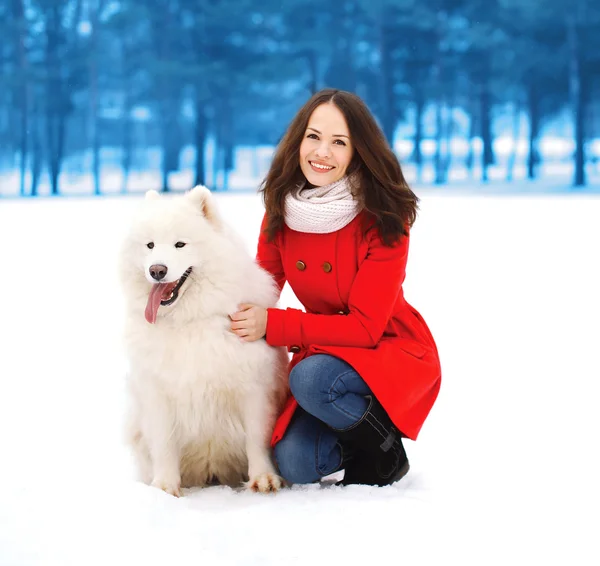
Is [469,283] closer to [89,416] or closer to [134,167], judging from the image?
[89,416]

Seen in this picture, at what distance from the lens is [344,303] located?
2441mm

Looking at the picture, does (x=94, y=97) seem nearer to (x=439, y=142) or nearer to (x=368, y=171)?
(x=439, y=142)

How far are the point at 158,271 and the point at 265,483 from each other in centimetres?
79

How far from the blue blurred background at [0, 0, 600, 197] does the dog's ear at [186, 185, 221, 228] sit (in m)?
9.18

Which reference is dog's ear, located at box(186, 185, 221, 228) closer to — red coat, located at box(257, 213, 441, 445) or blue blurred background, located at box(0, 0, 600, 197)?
red coat, located at box(257, 213, 441, 445)

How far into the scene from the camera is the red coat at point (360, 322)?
231 centimetres

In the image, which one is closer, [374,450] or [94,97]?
[374,450]

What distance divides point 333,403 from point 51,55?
1095cm

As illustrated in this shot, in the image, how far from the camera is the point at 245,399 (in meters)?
2.35

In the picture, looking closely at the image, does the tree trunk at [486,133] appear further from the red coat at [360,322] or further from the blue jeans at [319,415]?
the blue jeans at [319,415]

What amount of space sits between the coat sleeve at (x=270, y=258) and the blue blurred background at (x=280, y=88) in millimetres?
8899

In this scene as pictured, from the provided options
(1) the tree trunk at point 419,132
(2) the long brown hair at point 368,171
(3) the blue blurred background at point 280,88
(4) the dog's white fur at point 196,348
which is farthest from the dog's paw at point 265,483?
(1) the tree trunk at point 419,132

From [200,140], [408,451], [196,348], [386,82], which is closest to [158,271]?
[196,348]

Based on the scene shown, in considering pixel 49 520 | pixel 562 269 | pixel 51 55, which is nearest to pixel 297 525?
pixel 49 520
